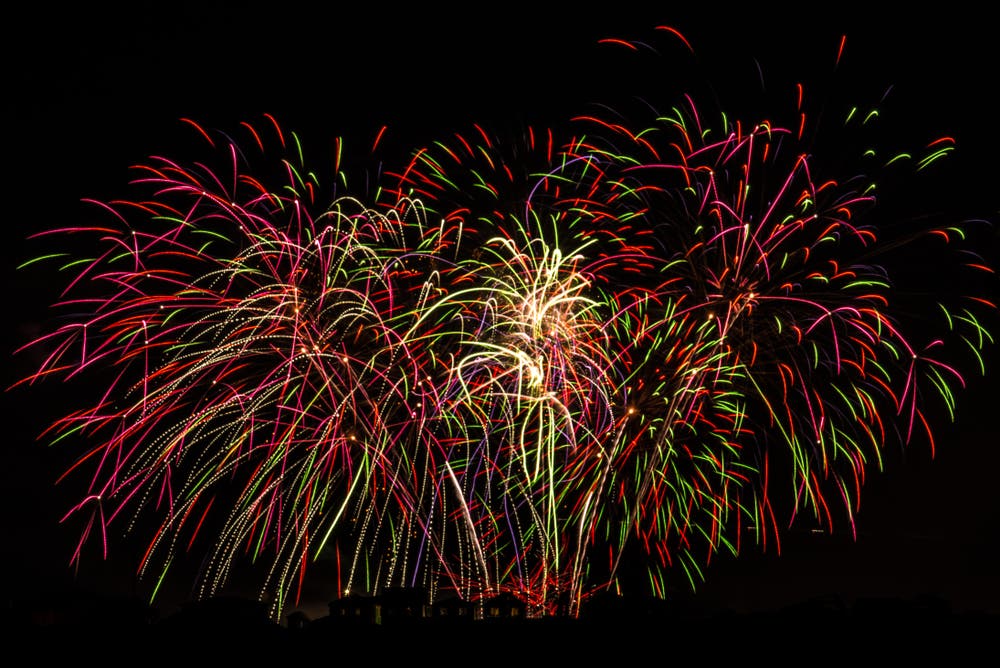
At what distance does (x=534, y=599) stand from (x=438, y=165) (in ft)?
22.8

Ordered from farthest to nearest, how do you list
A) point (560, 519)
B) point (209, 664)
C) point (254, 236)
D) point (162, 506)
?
point (162, 506) < point (560, 519) < point (254, 236) < point (209, 664)

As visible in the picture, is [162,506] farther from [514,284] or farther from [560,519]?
[514,284]

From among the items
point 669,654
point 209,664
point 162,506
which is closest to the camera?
point 209,664

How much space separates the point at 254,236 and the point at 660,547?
9.52 metres

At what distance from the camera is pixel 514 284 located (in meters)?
13.1

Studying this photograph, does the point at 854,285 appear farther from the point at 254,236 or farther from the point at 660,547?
the point at 254,236

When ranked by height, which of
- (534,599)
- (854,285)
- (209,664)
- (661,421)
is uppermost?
(854,285)

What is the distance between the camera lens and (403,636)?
6801 mm

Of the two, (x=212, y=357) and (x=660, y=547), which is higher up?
(x=212, y=357)

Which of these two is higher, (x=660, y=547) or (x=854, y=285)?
(x=854, y=285)

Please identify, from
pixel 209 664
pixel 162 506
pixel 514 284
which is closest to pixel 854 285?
pixel 514 284

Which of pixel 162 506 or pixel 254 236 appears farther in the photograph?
pixel 162 506

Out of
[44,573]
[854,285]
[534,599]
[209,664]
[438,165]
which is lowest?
[209,664]

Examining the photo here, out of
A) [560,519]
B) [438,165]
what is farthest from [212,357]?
[560,519]
